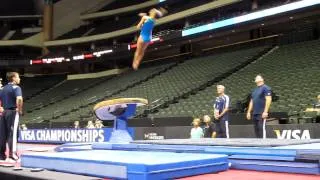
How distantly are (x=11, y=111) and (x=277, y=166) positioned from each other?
4.47 meters

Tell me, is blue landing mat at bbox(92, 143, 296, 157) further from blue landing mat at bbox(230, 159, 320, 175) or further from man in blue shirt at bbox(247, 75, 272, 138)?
man in blue shirt at bbox(247, 75, 272, 138)

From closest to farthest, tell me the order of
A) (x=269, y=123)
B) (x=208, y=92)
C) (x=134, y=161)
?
1. (x=134, y=161)
2. (x=269, y=123)
3. (x=208, y=92)

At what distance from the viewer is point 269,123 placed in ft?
36.1

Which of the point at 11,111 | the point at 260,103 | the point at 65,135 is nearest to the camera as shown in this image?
the point at 11,111

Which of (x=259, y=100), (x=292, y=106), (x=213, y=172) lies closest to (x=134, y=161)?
(x=213, y=172)

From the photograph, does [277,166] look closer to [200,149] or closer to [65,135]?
[200,149]

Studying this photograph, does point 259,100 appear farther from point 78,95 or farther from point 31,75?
point 31,75

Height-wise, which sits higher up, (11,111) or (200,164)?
(11,111)

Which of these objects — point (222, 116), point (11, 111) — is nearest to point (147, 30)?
point (11, 111)

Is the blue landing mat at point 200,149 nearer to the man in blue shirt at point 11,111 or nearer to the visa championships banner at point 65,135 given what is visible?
the man in blue shirt at point 11,111

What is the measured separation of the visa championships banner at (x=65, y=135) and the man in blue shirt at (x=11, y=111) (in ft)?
21.2

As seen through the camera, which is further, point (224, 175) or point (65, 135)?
point (65, 135)

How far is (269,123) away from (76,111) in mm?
15576

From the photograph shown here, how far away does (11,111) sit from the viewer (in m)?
7.00
